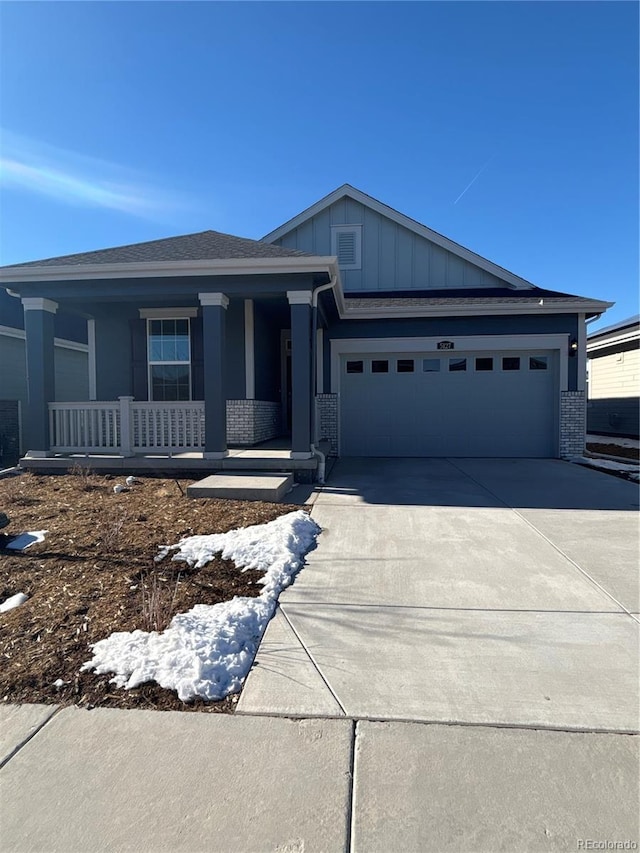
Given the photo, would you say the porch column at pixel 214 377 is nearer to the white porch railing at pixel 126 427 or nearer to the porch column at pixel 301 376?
the white porch railing at pixel 126 427

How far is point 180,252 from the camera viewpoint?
28.4ft

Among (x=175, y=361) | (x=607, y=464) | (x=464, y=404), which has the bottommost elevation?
(x=607, y=464)

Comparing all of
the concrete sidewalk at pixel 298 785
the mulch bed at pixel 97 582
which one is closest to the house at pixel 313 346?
the mulch bed at pixel 97 582

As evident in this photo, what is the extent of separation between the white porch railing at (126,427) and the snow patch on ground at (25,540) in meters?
3.53

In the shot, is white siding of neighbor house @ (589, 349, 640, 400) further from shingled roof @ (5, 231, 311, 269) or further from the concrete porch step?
the concrete porch step

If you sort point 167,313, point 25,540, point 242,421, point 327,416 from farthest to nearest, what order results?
point 327,416
point 167,313
point 242,421
point 25,540

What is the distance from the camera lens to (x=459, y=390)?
11172 mm

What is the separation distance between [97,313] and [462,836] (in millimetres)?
10612

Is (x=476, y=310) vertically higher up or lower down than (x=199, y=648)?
higher up

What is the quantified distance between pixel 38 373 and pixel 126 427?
1912 mm

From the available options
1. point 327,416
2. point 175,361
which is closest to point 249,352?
point 175,361

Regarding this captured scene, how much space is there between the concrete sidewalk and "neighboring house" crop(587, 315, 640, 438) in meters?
17.4

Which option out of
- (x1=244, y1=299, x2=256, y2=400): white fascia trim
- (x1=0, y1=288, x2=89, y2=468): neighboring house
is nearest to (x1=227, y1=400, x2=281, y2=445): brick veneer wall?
(x1=244, y1=299, x2=256, y2=400): white fascia trim

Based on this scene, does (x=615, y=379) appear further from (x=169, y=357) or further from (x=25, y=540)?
(x=25, y=540)
